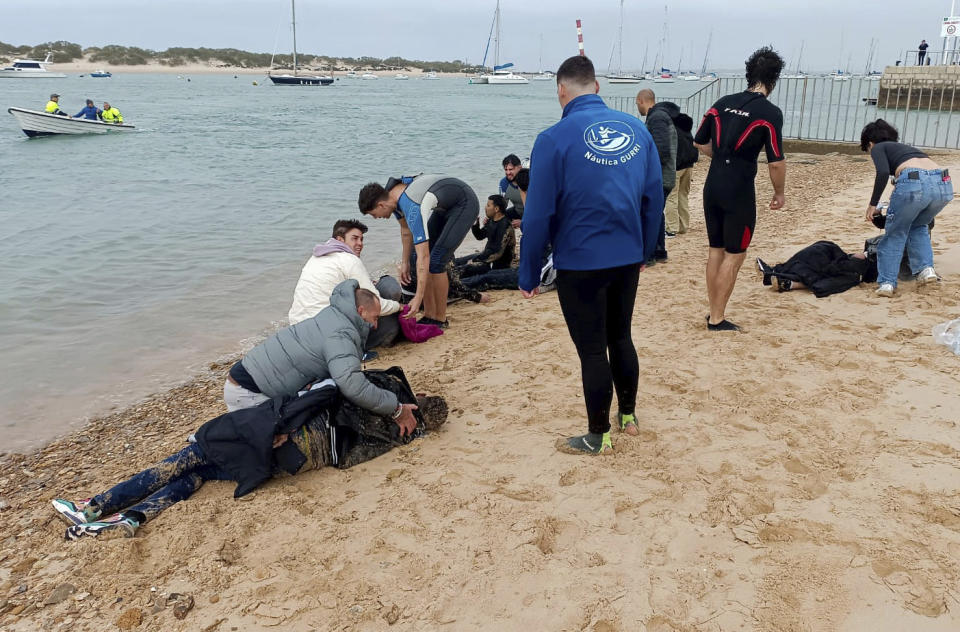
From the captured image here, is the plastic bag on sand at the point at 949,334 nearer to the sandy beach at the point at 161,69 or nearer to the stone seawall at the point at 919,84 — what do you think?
the stone seawall at the point at 919,84

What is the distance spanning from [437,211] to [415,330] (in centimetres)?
106

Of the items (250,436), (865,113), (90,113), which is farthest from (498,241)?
(90,113)

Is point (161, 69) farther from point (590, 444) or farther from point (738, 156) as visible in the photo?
point (590, 444)

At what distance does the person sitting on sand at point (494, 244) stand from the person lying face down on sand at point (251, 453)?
13.3 feet

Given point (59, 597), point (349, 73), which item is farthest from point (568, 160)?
point (349, 73)

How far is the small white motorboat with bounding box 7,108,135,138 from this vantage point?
2405cm

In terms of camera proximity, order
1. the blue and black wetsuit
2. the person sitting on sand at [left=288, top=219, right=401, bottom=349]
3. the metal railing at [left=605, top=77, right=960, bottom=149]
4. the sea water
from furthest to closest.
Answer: the metal railing at [left=605, top=77, right=960, bottom=149] < the sea water < the blue and black wetsuit < the person sitting on sand at [left=288, top=219, right=401, bottom=349]

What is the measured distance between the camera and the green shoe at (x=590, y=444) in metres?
3.54

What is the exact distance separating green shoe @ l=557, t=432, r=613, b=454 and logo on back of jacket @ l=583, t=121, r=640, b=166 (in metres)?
1.40

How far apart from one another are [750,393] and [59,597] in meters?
3.70

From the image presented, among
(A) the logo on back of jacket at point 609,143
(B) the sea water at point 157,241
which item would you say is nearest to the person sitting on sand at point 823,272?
(A) the logo on back of jacket at point 609,143

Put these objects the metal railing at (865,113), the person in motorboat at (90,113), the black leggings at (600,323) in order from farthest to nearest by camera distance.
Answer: the person in motorboat at (90,113), the metal railing at (865,113), the black leggings at (600,323)

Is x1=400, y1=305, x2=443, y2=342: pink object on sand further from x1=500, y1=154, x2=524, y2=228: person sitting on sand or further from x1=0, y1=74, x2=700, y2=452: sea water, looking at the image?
x1=500, y1=154, x2=524, y2=228: person sitting on sand

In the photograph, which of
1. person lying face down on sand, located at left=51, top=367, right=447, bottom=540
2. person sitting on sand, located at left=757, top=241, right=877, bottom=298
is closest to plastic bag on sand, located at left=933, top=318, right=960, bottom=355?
person sitting on sand, located at left=757, top=241, right=877, bottom=298
